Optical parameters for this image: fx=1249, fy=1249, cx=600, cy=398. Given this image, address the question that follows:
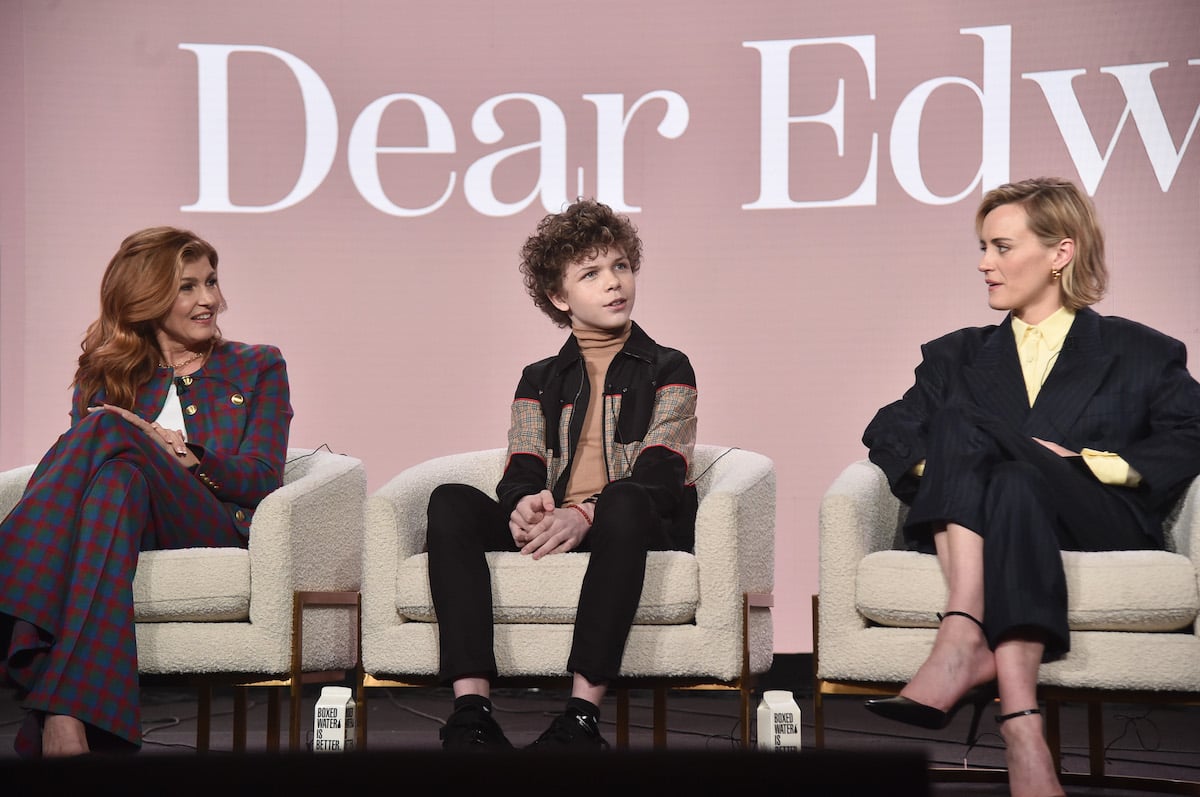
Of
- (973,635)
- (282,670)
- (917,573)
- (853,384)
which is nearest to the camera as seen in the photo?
(973,635)

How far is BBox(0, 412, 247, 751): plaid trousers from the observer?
2.26 m

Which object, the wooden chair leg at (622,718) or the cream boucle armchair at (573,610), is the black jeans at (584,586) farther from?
the wooden chair leg at (622,718)

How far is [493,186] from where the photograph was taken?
405cm

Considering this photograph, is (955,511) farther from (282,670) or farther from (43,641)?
(43,641)

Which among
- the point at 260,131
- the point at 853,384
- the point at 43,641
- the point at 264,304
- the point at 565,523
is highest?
the point at 260,131

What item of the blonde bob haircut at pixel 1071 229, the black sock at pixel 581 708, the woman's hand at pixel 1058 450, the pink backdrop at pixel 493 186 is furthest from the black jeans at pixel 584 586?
the pink backdrop at pixel 493 186

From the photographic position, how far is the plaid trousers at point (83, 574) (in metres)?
2.26

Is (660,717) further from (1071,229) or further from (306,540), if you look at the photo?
(1071,229)

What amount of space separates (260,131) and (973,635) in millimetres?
2852

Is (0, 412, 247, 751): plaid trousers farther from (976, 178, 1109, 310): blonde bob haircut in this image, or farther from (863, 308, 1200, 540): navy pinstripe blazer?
(976, 178, 1109, 310): blonde bob haircut

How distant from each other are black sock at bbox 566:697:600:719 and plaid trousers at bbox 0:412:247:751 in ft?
2.63

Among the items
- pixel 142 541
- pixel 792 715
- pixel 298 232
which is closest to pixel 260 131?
pixel 298 232

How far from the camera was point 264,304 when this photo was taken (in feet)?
13.4

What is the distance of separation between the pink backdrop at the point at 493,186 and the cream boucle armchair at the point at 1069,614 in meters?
1.44
